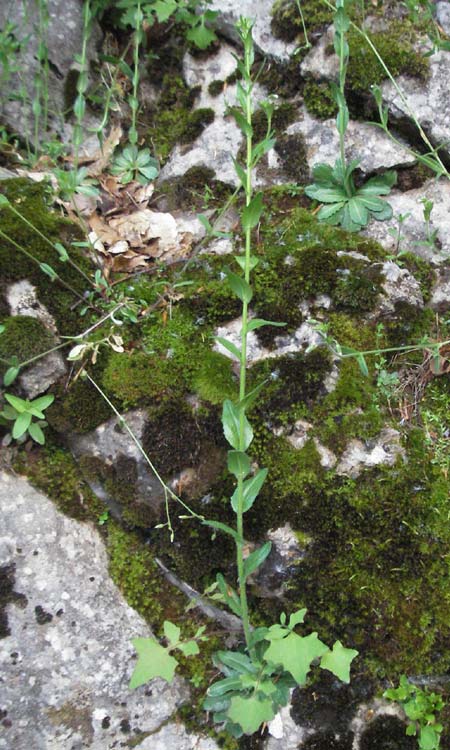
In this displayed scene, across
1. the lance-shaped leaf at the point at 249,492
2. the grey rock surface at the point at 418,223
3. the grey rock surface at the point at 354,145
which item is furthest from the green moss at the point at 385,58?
the lance-shaped leaf at the point at 249,492

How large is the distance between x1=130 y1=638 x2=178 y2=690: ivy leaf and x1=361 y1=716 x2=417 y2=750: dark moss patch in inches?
35.4

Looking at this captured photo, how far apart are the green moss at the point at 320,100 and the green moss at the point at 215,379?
1656mm

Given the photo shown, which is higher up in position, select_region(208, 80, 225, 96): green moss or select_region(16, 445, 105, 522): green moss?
select_region(208, 80, 225, 96): green moss

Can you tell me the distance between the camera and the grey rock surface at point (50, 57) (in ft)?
11.4

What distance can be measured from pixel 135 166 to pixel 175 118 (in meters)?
0.60

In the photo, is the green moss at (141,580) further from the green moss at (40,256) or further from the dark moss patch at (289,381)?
the green moss at (40,256)

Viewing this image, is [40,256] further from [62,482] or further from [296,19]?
[296,19]

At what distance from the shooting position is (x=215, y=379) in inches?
100

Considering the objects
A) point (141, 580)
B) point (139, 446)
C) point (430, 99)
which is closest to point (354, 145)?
point (430, 99)

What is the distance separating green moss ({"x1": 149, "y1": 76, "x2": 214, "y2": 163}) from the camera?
345 cm

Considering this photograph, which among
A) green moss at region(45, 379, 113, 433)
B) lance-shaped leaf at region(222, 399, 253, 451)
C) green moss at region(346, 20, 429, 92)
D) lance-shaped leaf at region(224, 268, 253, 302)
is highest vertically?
green moss at region(346, 20, 429, 92)

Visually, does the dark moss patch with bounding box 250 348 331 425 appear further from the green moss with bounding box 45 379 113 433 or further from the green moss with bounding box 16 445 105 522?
the green moss with bounding box 16 445 105 522

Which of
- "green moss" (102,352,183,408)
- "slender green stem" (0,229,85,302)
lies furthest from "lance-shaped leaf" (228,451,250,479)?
"slender green stem" (0,229,85,302)

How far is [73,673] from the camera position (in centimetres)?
224
